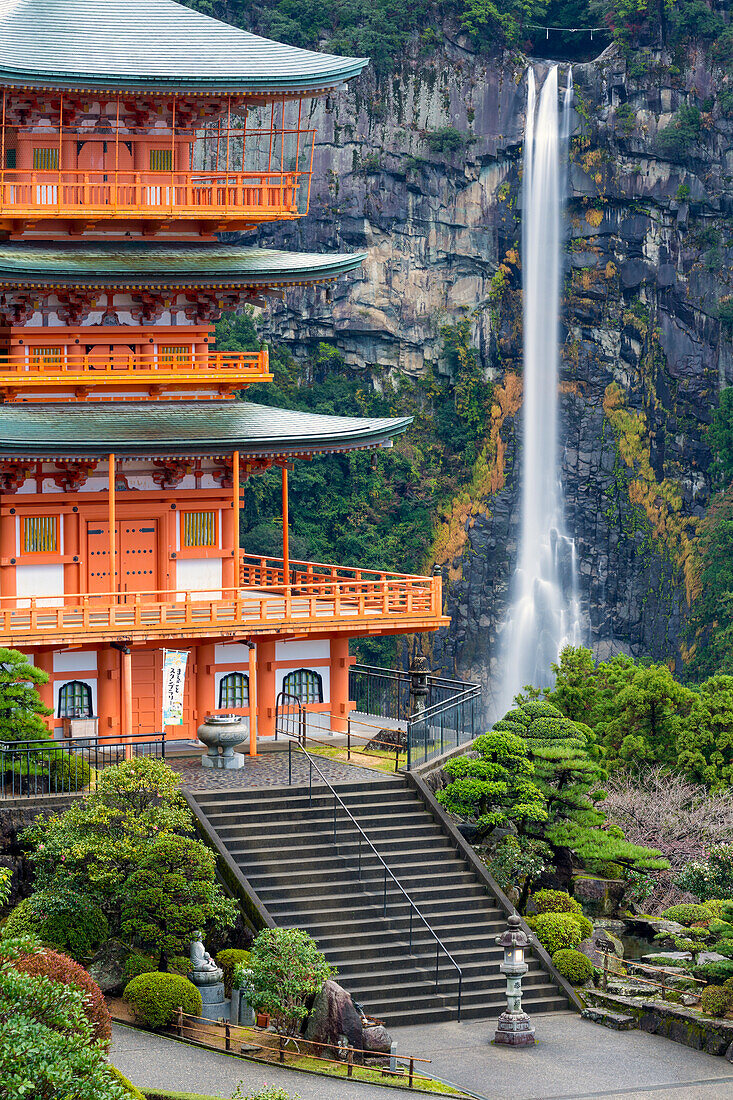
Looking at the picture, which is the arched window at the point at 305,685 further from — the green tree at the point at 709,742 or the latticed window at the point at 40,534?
the green tree at the point at 709,742

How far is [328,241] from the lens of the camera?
3652 inches

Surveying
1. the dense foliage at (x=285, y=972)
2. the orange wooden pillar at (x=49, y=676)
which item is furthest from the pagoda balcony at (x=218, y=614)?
the dense foliage at (x=285, y=972)

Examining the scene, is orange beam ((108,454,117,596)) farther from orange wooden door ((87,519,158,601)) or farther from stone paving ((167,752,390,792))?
stone paving ((167,752,390,792))

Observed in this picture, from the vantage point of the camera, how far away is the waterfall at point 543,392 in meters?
90.2

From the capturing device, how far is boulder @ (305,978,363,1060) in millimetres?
29766

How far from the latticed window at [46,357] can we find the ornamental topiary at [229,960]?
13.8m

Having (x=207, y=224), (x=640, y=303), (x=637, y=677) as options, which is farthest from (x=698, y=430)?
(x=207, y=224)

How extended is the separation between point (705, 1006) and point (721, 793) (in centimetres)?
1174

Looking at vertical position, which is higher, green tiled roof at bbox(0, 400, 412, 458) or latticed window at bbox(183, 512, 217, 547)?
green tiled roof at bbox(0, 400, 412, 458)

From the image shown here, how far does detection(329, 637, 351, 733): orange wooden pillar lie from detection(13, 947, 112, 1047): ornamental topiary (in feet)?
56.3

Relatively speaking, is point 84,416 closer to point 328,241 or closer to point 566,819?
point 566,819

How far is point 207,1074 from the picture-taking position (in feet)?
93.4

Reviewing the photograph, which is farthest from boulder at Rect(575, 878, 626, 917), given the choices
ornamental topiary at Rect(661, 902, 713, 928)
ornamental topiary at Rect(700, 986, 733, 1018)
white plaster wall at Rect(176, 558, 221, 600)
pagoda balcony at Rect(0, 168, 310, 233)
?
pagoda balcony at Rect(0, 168, 310, 233)

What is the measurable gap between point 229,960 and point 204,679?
993 cm
